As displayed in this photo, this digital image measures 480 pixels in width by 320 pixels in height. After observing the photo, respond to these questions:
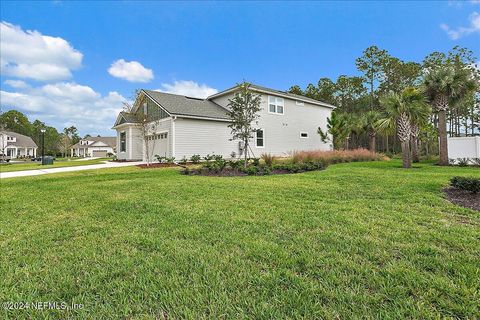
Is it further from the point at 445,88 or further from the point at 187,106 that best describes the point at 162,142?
the point at 445,88

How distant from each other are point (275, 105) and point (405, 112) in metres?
9.94

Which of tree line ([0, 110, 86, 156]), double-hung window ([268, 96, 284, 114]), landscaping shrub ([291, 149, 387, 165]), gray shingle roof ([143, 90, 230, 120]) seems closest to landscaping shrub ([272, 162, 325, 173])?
landscaping shrub ([291, 149, 387, 165])

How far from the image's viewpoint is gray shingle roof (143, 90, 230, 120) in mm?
16625

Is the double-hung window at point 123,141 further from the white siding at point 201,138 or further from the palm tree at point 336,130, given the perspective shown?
the palm tree at point 336,130

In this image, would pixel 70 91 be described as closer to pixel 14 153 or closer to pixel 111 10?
pixel 111 10

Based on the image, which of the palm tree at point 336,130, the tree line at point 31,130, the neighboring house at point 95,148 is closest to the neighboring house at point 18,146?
the tree line at point 31,130

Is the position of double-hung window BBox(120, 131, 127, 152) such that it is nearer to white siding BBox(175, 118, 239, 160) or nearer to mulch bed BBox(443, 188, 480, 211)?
white siding BBox(175, 118, 239, 160)

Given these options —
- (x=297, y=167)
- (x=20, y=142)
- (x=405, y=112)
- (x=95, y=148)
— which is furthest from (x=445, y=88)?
(x=20, y=142)

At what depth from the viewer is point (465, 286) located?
1953 millimetres

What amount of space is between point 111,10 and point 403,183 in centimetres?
1392

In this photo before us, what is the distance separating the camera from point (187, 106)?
1809cm

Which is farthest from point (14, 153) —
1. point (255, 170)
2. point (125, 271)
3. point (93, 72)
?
point (125, 271)

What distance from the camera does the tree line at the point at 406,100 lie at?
12422mm

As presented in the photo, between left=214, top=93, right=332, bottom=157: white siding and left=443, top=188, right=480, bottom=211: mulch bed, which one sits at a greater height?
left=214, top=93, right=332, bottom=157: white siding
